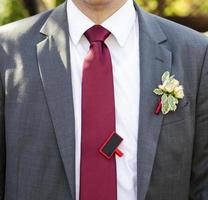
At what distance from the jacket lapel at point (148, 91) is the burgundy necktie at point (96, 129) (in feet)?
0.46

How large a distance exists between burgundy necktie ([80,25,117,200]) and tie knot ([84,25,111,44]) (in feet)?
0.30

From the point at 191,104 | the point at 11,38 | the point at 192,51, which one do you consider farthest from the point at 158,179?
the point at 11,38

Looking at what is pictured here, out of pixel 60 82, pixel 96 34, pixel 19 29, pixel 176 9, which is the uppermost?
pixel 19 29

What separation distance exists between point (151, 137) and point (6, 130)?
70 centimetres

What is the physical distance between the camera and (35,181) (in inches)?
134

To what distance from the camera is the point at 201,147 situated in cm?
360

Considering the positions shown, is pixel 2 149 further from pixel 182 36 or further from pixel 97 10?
pixel 182 36

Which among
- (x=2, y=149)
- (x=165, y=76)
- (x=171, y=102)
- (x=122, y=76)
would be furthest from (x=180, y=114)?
(x=2, y=149)

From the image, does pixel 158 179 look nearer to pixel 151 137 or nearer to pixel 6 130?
pixel 151 137

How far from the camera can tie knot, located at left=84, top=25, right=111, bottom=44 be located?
346cm

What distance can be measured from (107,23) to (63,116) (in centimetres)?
52

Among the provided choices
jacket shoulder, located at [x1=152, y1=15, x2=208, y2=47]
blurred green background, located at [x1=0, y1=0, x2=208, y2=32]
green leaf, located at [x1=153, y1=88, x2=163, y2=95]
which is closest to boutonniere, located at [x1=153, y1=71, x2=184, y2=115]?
green leaf, located at [x1=153, y1=88, x2=163, y2=95]

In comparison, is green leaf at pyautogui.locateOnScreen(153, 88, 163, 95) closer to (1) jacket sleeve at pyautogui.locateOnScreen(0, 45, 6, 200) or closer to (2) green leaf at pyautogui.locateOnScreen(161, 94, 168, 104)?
(2) green leaf at pyautogui.locateOnScreen(161, 94, 168, 104)

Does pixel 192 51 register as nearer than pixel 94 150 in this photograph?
No
